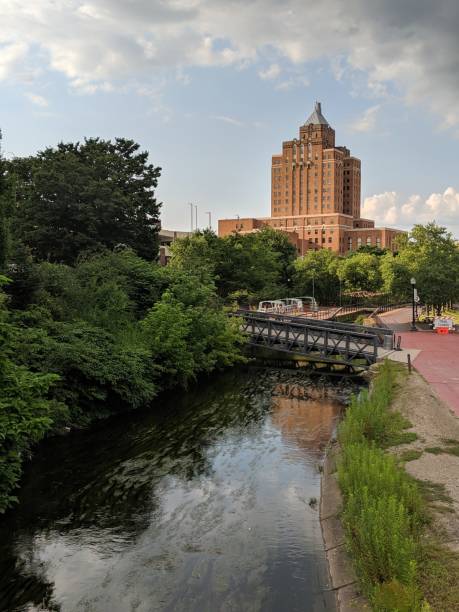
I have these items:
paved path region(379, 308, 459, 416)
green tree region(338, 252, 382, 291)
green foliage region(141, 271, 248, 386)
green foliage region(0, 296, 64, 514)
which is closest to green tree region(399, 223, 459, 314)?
paved path region(379, 308, 459, 416)

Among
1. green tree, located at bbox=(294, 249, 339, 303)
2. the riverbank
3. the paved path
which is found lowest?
the riverbank

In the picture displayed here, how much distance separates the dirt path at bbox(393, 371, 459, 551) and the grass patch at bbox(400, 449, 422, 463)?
0.36 feet

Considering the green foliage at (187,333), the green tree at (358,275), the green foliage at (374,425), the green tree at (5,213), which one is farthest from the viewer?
the green tree at (358,275)

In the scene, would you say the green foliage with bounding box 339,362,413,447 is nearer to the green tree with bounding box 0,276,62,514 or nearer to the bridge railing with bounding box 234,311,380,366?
the green tree with bounding box 0,276,62,514

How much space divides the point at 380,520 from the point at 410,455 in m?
6.10

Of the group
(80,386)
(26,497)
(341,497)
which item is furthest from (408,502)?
(80,386)

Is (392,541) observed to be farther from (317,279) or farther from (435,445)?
(317,279)

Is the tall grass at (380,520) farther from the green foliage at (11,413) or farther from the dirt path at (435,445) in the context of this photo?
the green foliage at (11,413)

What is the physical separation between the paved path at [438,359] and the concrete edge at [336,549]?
21.5 feet

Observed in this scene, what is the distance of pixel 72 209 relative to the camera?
42.2 metres

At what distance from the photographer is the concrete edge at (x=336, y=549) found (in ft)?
32.1

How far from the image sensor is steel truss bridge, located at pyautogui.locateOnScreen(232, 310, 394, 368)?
106 ft

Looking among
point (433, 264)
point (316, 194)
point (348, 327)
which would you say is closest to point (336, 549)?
point (348, 327)

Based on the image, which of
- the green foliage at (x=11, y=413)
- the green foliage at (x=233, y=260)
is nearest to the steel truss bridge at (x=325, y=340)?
the green foliage at (x=233, y=260)
